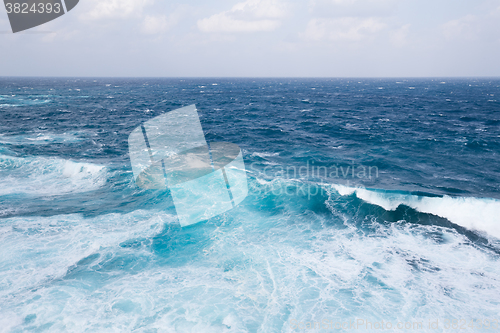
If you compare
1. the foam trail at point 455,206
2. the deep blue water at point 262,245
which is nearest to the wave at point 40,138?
the deep blue water at point 262,245

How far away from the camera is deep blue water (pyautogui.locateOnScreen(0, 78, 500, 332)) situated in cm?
1128

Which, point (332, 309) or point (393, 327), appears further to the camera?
point (332, 309)

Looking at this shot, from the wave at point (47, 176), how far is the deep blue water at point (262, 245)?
0.53ft

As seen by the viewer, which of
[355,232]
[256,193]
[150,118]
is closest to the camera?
[355,232]

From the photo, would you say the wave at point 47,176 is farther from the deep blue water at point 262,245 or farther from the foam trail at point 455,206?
the foam trail at point 455,206

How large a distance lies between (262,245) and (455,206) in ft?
46.1

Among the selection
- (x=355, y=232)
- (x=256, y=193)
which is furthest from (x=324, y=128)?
(x=355, y=232)

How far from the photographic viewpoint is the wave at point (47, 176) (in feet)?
71.3

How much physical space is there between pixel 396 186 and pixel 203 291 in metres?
17.6

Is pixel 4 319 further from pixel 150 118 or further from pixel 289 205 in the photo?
pixel 150 118

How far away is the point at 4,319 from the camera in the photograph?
10375 mm

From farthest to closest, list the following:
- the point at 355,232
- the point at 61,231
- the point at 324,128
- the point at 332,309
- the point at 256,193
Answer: the point at 324,128
the point at 256,193
the point at 355,232
the point at 61,231
the point at 332,309

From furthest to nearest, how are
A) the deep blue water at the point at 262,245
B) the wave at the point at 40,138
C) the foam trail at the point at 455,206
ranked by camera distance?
1. the wave at the point at 40,138
2. the foam trail at the point at 455,206
3. the deep blue water at the point at 262,245

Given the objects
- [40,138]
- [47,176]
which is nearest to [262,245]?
[47,176]
